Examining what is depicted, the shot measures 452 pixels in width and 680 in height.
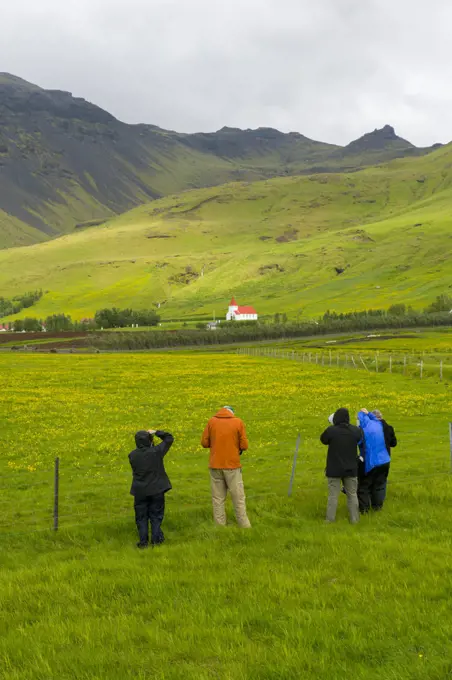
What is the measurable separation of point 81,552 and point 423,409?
1147 inches

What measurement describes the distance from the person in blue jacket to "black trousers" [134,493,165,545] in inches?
214

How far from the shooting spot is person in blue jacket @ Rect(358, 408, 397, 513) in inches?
590

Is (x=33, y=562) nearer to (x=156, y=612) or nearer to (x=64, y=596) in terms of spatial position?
(x=64, y=596)

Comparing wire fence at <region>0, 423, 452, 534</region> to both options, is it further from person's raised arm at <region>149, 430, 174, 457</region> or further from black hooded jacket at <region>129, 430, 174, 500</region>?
person's raised arm at <region>149, 430, 174, 457</region>

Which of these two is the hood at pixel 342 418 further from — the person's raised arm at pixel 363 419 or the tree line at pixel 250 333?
the tree line at pixel 250 333

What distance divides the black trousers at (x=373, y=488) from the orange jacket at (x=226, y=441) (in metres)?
3.51

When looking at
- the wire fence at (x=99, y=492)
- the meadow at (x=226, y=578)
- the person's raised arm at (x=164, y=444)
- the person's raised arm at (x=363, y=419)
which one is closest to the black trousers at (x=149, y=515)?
the meadow at (x=226, y=578)

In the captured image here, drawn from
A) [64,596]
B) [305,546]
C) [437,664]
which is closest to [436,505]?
[305,546]

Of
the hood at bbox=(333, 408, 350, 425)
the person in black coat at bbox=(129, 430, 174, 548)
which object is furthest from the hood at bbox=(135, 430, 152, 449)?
the hood at bbox=(333, 408, 350, 425)

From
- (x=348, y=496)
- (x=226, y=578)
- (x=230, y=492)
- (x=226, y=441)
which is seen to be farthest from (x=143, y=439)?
(x=348, y=496)

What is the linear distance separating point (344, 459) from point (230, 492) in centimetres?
299

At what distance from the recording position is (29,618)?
9.41m

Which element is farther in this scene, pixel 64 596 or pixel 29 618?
pixel 64 596

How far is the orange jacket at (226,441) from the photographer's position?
1412cm
